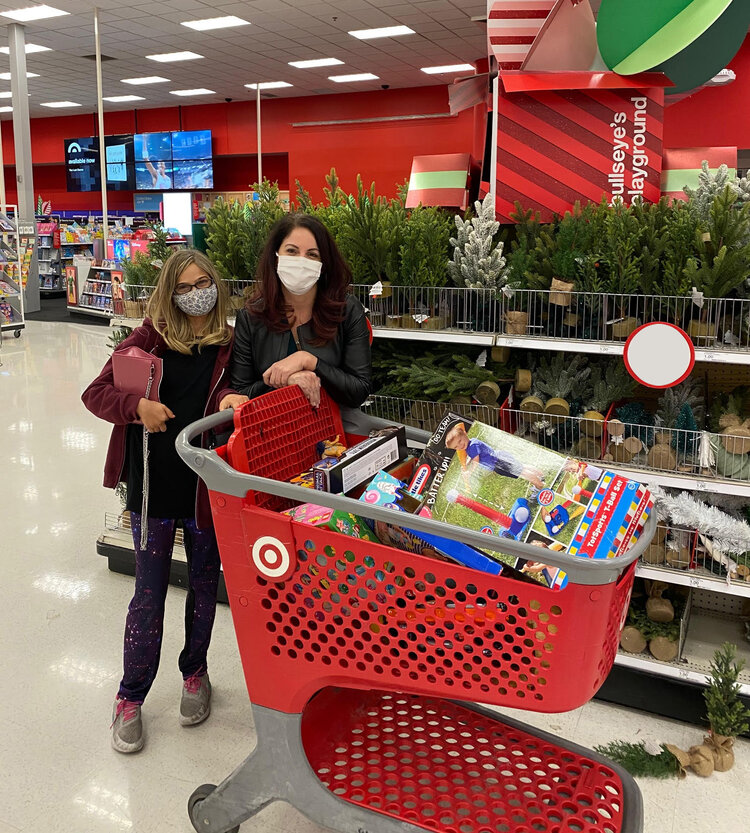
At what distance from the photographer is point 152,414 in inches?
83.2

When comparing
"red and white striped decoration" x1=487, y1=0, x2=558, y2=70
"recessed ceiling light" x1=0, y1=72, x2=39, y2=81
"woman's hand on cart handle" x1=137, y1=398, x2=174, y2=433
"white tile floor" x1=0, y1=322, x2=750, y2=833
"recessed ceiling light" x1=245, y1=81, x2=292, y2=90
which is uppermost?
"recessed ceiling light" x1=0, y1=72, x2=39, y2=81

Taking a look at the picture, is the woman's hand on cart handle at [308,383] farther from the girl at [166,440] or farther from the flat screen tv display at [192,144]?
the flat screen tv display at [192,144]

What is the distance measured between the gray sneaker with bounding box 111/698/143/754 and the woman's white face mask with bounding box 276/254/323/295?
1.37m

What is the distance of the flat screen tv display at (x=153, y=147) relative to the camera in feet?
55.1

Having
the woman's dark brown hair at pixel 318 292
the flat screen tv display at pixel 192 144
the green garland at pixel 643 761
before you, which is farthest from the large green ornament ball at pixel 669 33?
the flat screen tv display at pixel 192 144

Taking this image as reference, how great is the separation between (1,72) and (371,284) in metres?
14.6

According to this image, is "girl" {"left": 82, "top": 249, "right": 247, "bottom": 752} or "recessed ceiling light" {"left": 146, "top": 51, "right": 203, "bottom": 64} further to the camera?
"recessed ceiling light" {"left": 146, "top": 51, "right": 203, "bottom": 64}

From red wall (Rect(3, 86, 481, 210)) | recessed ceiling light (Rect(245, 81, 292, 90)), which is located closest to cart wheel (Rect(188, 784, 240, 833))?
red wall (Rect(3, 86, 481, 210))

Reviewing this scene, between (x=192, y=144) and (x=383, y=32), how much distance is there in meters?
6.88

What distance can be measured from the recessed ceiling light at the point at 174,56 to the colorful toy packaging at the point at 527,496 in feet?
→ 41.6

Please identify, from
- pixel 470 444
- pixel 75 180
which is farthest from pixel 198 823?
pixel 75 180

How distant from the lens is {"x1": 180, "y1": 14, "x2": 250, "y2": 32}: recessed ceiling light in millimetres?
10457

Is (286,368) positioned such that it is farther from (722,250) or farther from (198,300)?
(722,250)

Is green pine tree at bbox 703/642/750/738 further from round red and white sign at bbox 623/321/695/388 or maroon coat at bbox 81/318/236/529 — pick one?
maroon coat at bbox 81/318/236/529
